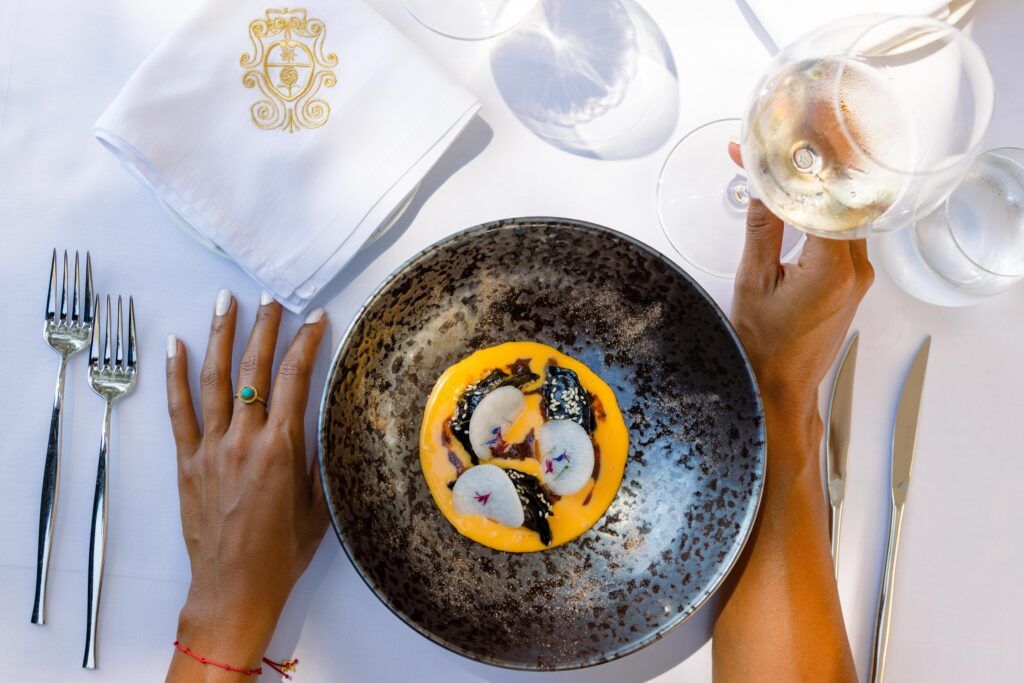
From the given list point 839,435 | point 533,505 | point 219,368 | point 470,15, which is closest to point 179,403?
point 219,368

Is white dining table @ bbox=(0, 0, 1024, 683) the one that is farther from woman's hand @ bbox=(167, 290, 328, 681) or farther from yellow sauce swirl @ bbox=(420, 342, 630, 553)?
yellow sauce swirl @ bbox=(420, 342, 630, 553)

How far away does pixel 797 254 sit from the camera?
87cm

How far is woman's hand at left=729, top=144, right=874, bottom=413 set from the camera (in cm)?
81

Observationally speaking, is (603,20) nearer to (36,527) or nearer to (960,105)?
(960,105)

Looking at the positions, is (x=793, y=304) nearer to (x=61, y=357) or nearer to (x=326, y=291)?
(x=326, y=291)

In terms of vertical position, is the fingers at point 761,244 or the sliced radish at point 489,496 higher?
the fingers at point 761,244

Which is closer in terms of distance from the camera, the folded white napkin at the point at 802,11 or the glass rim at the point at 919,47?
the glass rim at the point at 919,47

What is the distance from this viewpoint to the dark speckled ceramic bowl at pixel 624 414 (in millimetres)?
778

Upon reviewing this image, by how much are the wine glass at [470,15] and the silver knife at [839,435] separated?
576 mm

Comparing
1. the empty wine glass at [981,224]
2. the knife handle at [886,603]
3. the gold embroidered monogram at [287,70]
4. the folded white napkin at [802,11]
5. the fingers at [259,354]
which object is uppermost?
the folded white napkin at [802,11]

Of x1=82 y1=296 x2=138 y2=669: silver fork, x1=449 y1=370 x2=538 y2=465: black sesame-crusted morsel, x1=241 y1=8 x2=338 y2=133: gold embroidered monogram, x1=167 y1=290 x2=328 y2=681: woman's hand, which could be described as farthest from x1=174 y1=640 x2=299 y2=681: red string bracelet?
x1=241 y1=8 x2=338 y2=133: gold embroidered monogram

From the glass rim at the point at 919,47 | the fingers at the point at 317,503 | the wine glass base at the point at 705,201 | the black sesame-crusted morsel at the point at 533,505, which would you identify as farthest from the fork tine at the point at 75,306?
the glass rim at the point at 919,47

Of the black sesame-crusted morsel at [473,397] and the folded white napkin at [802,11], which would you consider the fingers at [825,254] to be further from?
the black sesame-crusted morsel at [473,397]

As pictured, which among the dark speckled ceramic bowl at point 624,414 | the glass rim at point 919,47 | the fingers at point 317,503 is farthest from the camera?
the fingers at point 317,503
